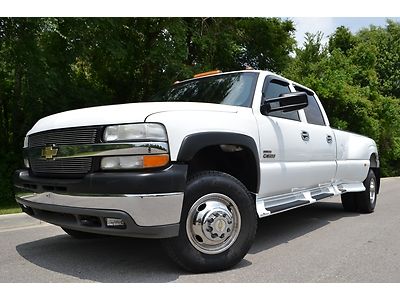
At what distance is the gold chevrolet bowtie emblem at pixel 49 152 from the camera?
11.3 ft

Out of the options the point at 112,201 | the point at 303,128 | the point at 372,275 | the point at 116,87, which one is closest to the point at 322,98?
the point at 116,87

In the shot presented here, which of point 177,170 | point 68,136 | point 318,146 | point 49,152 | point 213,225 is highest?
point 68,136

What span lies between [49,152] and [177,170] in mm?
1165

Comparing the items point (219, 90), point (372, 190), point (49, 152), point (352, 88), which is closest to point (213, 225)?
point (49, 152)

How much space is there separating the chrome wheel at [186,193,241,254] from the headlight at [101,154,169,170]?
52 cm

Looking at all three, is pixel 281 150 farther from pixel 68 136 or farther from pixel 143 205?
pixel 68 136

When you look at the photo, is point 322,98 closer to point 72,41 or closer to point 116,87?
point 116,87

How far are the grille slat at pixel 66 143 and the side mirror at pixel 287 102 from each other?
185 centimetres

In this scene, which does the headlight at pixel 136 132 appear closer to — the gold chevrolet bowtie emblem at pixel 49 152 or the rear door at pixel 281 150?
the gold chevrolet bowtie emblem at pixel 49 152

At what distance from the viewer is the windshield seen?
14.2ft

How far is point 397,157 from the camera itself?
813 inches

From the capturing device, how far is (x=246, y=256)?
13.3 ft

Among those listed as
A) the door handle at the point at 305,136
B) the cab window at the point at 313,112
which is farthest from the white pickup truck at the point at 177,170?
the cab window at the point at 313,112

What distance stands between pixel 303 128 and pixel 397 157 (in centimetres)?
1795
